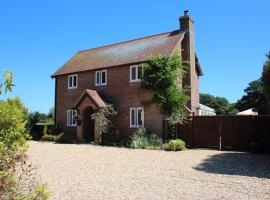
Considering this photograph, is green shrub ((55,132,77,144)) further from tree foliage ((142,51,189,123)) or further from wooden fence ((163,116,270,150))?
wooden fence ((163,116,270,150))

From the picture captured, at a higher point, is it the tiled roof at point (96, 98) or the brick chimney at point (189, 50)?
the brick chimney at point (189, 50)

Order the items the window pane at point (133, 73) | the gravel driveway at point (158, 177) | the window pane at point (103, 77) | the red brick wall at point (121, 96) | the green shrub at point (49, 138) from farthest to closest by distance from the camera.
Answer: the green shrub at point (49, 138) → the window pane at point (103, 77) → the window pane at point (133, 73) → the red brick wall at point (121, 96) → the gravel driveway at point (158, 177)

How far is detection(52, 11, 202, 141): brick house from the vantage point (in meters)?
27.0

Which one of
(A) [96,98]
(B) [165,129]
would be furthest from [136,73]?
(B) [165,129]

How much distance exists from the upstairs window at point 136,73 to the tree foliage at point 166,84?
1816 millimetres

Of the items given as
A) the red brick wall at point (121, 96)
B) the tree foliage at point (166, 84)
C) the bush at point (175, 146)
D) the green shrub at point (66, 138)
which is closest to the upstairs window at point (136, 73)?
the red brick wall at point (121, 96)

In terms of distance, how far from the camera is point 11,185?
228 inches

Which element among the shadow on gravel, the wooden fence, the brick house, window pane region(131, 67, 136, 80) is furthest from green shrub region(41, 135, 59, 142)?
the shadow on gravel

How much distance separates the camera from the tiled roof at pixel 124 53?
27.8 meters

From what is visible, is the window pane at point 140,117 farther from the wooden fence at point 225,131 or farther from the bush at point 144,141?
the wooden fence at point 225,131

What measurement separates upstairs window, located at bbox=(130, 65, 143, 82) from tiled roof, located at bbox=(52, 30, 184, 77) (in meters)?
0.59

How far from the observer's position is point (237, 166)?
47.5 feet

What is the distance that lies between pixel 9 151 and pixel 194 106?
25.1 metres

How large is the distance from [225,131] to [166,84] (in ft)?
19.8
